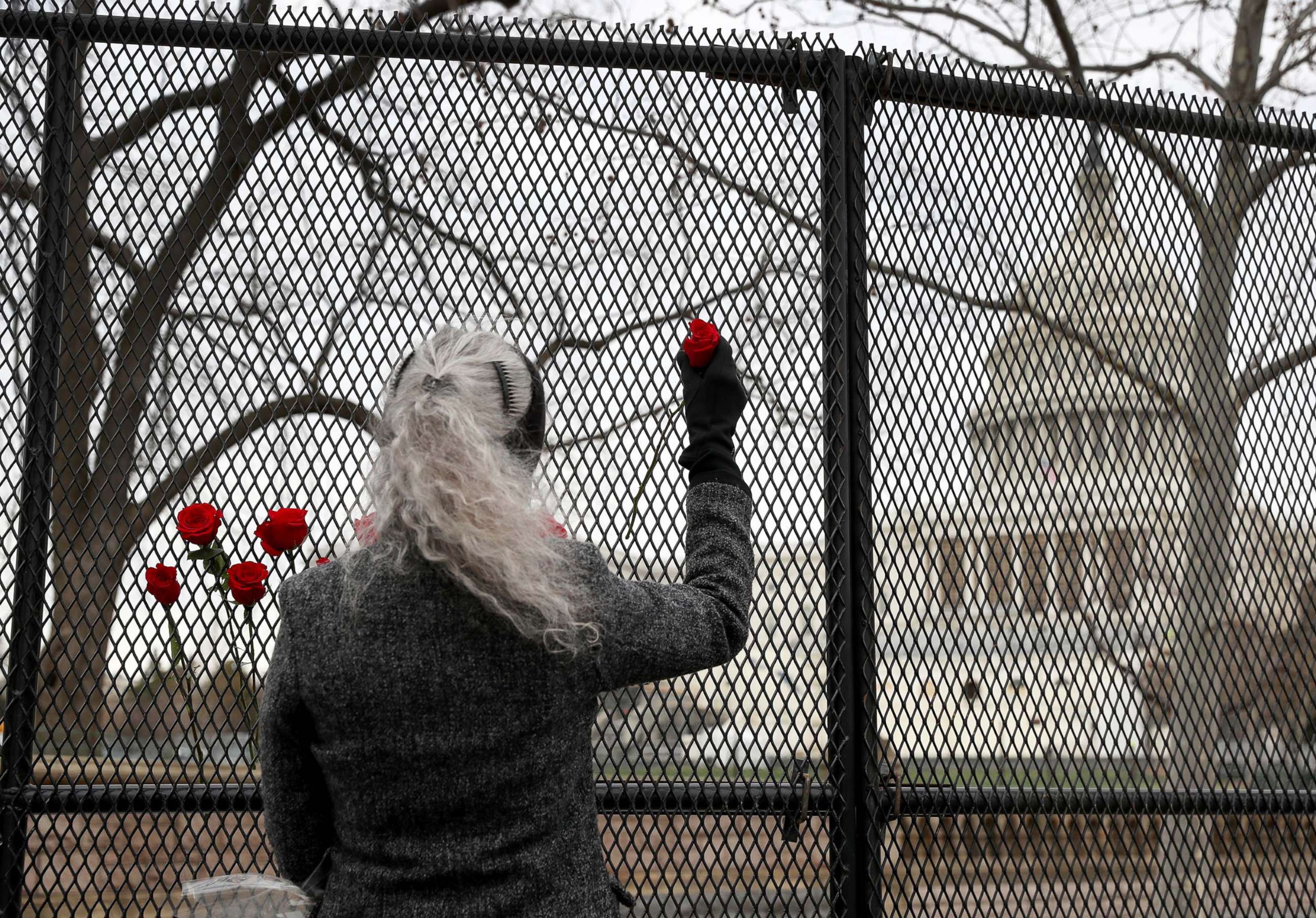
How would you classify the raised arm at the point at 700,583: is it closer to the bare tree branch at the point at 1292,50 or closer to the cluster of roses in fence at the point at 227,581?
the cluster of roses in fence at the point at 227,581

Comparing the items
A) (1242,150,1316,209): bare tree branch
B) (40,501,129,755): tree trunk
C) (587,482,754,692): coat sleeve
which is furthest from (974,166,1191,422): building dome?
(40,501,129,755): tree trunk

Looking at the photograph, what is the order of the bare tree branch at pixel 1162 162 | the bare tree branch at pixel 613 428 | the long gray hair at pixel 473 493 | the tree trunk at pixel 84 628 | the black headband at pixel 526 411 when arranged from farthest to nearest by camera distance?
the bare tree branch at pixel 1162 162 < the bare tree branch at pixel 613 428 < the tree trunk at pixel 84 628 < the black headband at pixel 526 411 < the long gray hair at pixel 473 493

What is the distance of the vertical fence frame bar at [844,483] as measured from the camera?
1988 mm

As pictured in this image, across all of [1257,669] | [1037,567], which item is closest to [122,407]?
[1037,567]

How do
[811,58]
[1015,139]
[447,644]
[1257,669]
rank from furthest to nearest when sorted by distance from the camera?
1. [1257,669]
2. [1015,139]
3. [811,58]
4. [447,644]

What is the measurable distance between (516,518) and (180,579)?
1037 millimetres

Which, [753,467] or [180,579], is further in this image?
[753,467]

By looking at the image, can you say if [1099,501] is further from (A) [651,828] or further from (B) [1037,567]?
(A) [651,828]

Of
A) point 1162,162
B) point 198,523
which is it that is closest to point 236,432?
point 198,523

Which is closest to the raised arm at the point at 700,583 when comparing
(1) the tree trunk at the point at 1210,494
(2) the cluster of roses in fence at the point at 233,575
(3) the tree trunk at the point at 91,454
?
(2) the cluster of roses in fence at the point at 233,575

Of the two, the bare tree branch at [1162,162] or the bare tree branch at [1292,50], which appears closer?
the bare tree branch at [1162,162]

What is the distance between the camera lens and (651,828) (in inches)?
79.4

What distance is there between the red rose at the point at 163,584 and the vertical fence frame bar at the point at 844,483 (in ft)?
4.04

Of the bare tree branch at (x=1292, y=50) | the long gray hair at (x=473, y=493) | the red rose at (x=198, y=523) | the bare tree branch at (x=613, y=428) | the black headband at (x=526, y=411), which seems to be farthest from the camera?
the bare tree branch at (x=1292, y=50)
